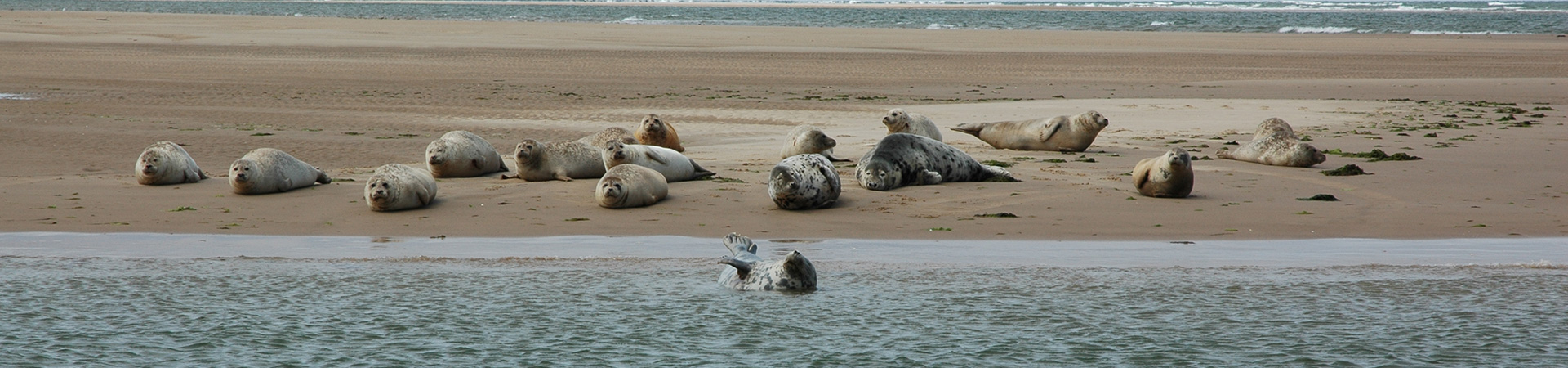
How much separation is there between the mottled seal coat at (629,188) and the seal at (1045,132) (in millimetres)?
3747

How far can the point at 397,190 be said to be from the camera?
728 cm

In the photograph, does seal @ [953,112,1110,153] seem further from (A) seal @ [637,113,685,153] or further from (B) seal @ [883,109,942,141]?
(A) seal @ [637,113,685,153]

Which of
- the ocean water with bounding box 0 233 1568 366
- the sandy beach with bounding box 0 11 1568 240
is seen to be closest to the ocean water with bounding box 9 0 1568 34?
the sandy beach with bounding box 0 11 1568 240

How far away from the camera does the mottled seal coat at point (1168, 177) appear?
7695 mm

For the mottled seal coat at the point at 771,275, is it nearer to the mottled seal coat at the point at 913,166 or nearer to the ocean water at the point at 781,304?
the ocean water at the point at 781,304

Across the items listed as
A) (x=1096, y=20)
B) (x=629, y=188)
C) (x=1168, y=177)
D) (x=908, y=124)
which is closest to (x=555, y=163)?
(x=629, y=188)

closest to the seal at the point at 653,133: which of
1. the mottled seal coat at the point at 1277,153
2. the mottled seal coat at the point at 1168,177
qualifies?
the mottled seal coat at the point at 1168,177

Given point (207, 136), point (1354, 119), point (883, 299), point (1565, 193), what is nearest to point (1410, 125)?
point (1354, 119)

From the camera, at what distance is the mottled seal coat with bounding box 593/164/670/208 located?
7410 mm

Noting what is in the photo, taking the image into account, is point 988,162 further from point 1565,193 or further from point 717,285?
point 717,285

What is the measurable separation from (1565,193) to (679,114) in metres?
8.25

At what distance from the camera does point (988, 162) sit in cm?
958

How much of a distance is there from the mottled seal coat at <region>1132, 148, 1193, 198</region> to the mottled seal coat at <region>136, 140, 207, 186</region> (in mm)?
5635

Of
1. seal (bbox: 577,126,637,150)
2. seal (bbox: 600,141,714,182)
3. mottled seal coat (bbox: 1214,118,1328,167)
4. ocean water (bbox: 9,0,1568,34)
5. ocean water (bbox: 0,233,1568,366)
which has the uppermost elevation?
ocean water (bbox: 9,0,1568,34)
